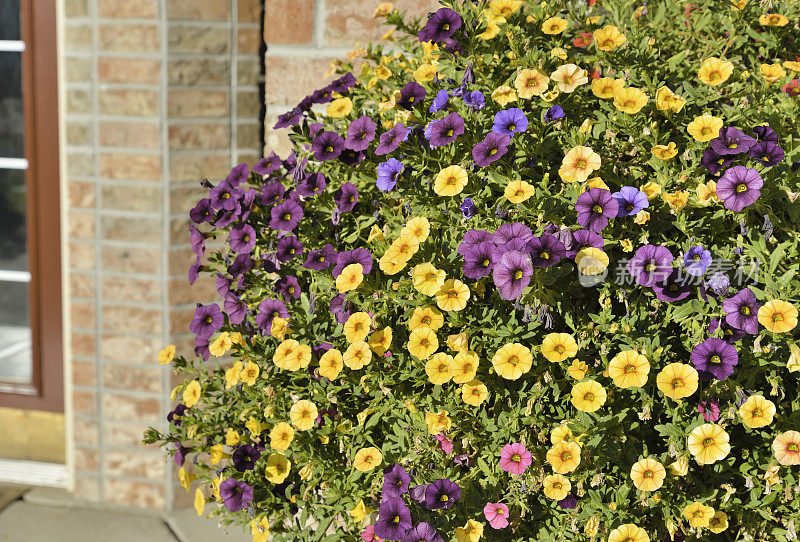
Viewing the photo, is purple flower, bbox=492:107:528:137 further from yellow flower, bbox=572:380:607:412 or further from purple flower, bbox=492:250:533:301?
yellow flower, bbox=572:380:607:412

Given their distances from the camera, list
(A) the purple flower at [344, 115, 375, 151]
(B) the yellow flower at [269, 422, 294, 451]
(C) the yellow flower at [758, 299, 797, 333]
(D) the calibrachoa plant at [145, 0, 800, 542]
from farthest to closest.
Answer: (A) the purple flower at [344, 115, 375, 151], (B) the yellow flower at [269, 422, 294, 451], (D) the calibrachoa plant at [145, 0, 800, 542], (C) the yellow flower at [758, 299, 797, 333]

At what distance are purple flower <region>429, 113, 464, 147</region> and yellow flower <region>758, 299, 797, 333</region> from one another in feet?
2.32

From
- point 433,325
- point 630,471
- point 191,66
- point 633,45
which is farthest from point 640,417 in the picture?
point 191,66

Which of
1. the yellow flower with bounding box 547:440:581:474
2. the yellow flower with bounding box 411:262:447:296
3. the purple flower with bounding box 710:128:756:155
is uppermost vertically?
the purple flower with bounding box 710:128:756:155

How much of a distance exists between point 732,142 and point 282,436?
1169 mm

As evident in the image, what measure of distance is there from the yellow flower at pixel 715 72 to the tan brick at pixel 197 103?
5.08 feet

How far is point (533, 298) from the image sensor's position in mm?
1434

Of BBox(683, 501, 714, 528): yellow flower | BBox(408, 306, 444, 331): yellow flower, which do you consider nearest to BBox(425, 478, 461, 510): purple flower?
BBox(408, 306, 444, 331): yellow flower

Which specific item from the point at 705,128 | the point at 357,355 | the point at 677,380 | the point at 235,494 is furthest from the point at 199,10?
the point at 677,380

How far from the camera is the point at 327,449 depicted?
5.59ft

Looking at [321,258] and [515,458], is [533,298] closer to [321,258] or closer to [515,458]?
[515,458]

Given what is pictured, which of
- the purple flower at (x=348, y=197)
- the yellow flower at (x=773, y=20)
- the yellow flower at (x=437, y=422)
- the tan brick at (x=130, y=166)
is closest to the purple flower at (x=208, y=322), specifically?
the purple flower at (x=348, y=197)

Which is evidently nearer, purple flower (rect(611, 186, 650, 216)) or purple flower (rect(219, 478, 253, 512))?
purple flower (rect(611, 186, 650, 216))

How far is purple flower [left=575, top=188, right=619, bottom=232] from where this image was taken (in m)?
1.41
